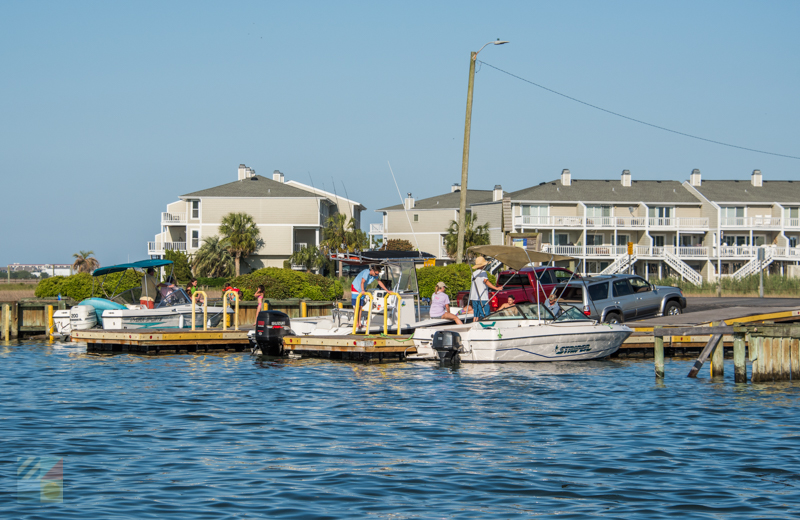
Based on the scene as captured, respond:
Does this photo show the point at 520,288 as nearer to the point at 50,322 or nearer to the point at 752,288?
the point at 50,322

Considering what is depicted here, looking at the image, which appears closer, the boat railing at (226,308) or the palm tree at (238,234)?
the boat railing at (226,308)

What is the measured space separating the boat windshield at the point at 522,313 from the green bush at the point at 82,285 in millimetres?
14863

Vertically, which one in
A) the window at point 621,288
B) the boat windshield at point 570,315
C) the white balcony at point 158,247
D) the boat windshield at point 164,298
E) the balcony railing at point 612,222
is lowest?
the boat windshield at point 570,315

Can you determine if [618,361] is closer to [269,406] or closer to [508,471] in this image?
[269,406]

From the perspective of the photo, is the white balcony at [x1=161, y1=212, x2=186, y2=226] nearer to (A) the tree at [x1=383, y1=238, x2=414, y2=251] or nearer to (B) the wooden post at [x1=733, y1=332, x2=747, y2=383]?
(A) the tree at [x1=383, y1=238, x2=414, y2=251]

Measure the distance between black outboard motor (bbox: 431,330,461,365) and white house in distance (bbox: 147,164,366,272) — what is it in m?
57.8

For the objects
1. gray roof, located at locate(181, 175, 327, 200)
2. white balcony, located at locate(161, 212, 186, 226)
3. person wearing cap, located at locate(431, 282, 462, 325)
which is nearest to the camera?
person wearing cap, located at locate(431, 282, 462, 325)

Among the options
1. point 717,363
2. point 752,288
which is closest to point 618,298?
point 717,363

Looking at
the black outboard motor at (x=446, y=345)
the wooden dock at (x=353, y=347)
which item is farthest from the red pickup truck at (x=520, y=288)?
the black outboard motor at (x=446, y=345)

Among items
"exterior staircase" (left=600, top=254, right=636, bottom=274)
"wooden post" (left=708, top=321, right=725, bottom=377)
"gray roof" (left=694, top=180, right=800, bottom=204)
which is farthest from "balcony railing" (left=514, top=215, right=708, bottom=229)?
"wooden post" (left=708, top=321, right=725, bottom=377)

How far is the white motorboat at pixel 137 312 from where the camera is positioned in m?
25.3

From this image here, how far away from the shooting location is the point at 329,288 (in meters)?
36.0

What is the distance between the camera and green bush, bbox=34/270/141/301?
3102cm

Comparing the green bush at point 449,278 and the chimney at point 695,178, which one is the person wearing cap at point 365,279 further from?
the chimney at point 695,178
